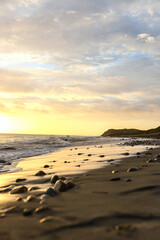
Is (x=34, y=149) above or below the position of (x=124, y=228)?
below

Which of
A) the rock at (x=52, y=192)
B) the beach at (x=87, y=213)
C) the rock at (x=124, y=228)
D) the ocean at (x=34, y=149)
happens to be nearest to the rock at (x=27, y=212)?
the beach at (x=87, y=213)

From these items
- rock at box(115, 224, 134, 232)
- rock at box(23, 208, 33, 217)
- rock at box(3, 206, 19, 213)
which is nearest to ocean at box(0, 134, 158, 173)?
rock at box(3, 206, 19, 213)

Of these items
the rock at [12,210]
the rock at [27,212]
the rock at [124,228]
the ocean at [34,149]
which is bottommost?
the ocean at [34,149]

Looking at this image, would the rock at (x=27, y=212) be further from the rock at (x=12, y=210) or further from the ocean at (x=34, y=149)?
the ocean at (x=34, y=149)

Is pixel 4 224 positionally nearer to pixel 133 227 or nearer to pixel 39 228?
pixel 39 228

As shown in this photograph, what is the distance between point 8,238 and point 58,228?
0.54 m

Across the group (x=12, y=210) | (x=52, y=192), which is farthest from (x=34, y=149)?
(x=12, y=210)

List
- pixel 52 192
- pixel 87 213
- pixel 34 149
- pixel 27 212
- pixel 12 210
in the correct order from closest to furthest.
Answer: pixel 87 213
pixel 27 212
pixel 12 210
pixel 52 192
pixel 34 149

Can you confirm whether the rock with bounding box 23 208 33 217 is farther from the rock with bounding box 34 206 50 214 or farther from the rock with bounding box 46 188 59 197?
the rock with bounding box 46 188 59 197

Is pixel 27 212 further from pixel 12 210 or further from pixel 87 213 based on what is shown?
pixel 87 213

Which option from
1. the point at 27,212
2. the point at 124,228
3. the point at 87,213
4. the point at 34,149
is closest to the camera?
the point at 124,228

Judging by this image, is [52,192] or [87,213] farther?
[52,192]

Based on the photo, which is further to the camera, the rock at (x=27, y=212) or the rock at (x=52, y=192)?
the rock at (x=52, y=192)

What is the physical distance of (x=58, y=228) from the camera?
2.30 metres
